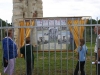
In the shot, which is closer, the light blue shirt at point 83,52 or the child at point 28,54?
the light blue shirt at point 83,52

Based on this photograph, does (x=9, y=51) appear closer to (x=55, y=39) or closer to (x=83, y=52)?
(x=55, y=39)

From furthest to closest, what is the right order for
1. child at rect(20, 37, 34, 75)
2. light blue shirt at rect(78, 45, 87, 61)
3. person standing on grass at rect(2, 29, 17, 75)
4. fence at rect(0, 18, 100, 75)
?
child at rect(20, 37, 34, 75) < light blue shirt at rect(78, 45, 87, 61) < person standing on grass at rect(2, 29, 17, 75) < fence at rect(0, 18, 100, 75)

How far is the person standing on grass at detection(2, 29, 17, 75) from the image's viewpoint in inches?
314

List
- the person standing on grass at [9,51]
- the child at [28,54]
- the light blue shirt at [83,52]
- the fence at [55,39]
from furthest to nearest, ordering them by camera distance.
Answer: the child at [28,54] < the light blue shirt at [83,52] < the person standing on grass at [9,51] < the fence at [55,39]

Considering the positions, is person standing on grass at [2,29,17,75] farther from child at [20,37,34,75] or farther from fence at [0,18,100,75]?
child at [20,37,34,75]

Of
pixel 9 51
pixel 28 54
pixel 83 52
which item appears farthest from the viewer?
pixel 28 54

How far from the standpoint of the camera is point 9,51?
812 cm

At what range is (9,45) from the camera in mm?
8031

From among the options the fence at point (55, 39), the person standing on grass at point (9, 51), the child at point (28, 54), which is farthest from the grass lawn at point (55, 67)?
the person standing on grass at point (9, 51)

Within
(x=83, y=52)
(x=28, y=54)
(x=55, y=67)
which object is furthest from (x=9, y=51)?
(x=83, y=52)

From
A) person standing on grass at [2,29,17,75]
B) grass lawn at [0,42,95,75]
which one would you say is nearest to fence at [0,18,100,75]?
grass lawn at [0,42,95,75]

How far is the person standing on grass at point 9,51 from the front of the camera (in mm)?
7971

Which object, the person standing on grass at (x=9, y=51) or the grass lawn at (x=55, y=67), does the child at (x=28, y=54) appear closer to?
the grass lawn at (x=55, y=67)

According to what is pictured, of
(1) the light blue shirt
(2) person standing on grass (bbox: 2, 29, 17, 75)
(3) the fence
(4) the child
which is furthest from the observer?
(4) the child
